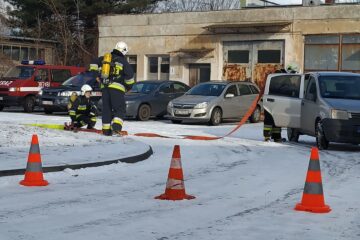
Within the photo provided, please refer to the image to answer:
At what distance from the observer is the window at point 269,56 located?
30.0m

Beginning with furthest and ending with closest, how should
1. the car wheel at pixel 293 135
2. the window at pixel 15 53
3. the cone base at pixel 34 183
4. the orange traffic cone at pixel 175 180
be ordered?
the window at pixel 15 53 → the car wheel at pixel 293 135 → the cone base at pixel 34 183 → the orange traffic cone at pixel 175 180

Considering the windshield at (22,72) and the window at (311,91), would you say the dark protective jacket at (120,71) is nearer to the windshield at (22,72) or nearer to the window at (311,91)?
the window at (311,91)

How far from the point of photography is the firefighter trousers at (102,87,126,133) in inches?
562

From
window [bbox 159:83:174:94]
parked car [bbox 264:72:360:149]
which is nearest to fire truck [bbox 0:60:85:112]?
window [bbox 159:83:174:94]

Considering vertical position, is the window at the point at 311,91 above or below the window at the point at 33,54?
below

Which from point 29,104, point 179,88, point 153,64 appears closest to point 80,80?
point 29,104

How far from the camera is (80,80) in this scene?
1017 inches

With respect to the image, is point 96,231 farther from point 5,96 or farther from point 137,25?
point 137,25

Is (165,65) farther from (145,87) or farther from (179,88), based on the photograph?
(145,87)

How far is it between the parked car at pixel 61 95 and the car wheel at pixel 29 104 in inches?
42.1

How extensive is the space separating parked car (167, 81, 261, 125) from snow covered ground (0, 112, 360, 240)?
915 cm

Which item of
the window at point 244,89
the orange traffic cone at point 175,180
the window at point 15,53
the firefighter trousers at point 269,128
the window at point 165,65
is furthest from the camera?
the window at point 15,53

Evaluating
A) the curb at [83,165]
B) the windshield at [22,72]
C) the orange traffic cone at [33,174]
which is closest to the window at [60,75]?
the windshield at [22,72]

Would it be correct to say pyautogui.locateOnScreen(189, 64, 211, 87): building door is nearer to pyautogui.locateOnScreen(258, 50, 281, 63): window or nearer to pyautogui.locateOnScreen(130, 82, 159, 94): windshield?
pyautogui.locateOnScreen(258, 50, 281, 63): window
